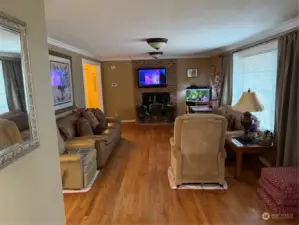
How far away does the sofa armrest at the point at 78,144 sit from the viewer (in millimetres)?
3680

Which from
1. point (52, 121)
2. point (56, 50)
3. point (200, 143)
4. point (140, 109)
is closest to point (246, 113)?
point (200, 143)

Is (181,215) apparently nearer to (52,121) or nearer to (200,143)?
(200,143)

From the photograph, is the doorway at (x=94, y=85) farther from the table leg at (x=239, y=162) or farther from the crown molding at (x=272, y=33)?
the table leg at (x=239, y=162)

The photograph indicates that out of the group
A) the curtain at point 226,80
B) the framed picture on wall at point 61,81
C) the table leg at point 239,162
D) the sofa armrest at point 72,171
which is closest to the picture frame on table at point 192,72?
the curtain at point 226,80

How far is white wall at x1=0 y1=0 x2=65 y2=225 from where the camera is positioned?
1.20m

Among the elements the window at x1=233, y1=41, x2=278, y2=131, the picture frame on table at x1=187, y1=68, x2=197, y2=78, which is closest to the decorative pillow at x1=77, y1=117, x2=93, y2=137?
the window at x1=233, y1=41, x2=278, y2=131

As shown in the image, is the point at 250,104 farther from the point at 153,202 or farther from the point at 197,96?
the point at 197,96

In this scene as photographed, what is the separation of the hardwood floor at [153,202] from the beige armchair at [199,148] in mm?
231

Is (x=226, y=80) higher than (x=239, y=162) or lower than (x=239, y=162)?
higher

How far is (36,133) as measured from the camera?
4.80 ft

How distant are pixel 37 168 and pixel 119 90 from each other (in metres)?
6.79

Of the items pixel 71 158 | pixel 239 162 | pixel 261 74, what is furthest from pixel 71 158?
pixel 261 74

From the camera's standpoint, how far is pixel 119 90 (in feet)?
26.8

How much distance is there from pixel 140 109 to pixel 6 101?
265 inches
